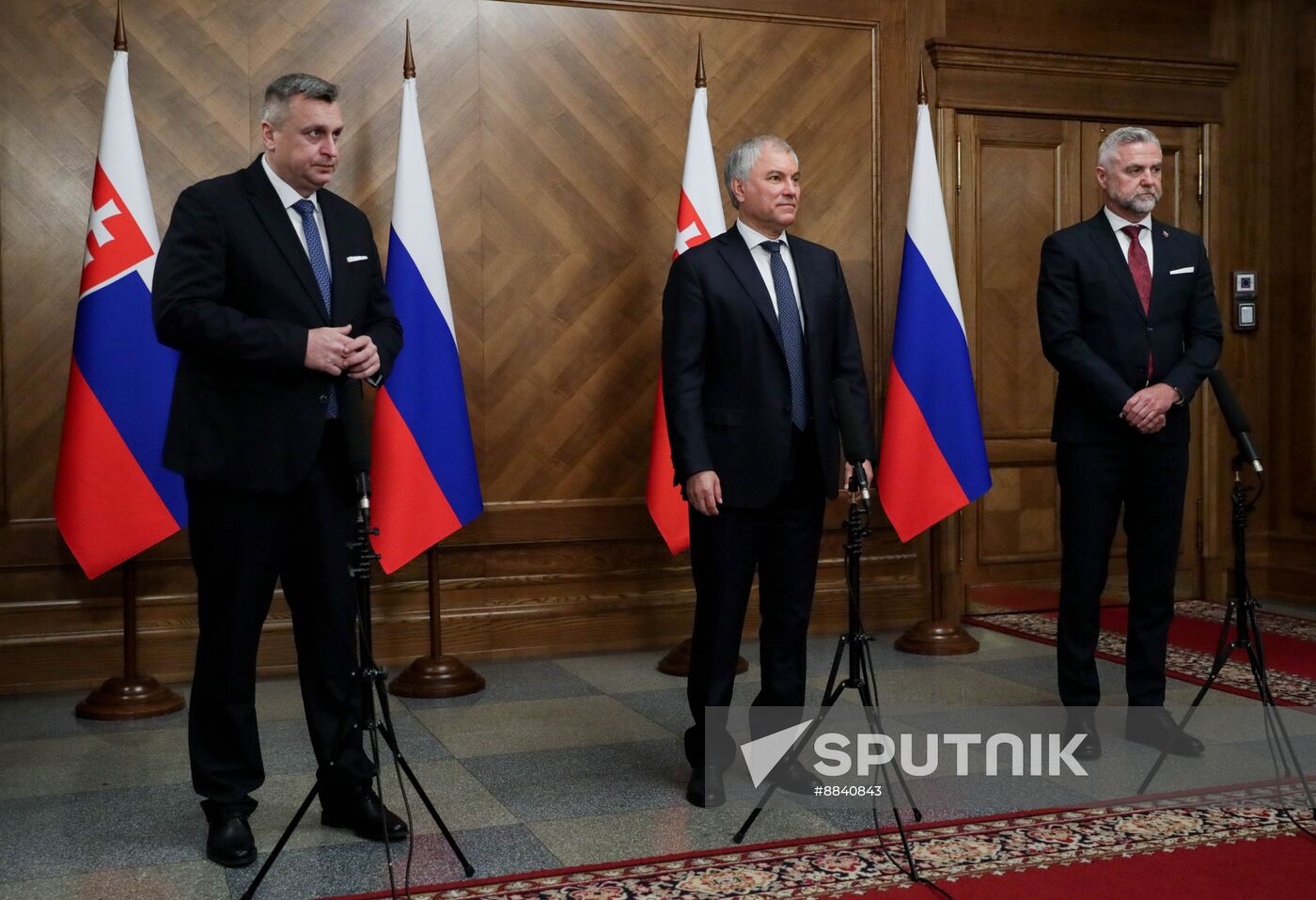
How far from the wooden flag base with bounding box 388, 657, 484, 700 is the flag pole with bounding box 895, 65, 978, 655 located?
1.69m

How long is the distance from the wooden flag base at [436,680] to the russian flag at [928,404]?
5.35 ft

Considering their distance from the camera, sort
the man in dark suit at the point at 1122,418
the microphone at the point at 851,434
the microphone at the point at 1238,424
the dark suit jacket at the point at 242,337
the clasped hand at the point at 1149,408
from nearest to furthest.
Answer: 1. the dark suit jacket at the point at 242,337
2. the microphone at the point at 851,434
3. the microphone at the point at 1238,424
4. the clasped hand at the point at 1149,408
5. the man in dark suit at the point at 1122,418

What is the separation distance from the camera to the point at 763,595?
131 inches

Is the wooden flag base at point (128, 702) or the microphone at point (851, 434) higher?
the microphone at point (851, 434)

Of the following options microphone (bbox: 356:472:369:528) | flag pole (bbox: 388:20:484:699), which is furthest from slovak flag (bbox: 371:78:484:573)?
microphone (bbox: 356:472:369:528)

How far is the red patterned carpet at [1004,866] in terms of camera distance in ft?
8.48

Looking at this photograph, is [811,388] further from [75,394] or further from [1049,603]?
[1049,603]

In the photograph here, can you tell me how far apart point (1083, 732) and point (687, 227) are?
7.18 ft

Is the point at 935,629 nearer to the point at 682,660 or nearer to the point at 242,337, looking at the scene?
the point at 682,660

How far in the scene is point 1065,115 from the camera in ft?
19.7

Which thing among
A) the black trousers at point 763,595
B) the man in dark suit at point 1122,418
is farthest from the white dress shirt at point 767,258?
the man in dark suit at point 1122,418

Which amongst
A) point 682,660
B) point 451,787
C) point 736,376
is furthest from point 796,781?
point 682,660

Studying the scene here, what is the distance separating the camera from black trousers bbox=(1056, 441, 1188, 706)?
12.1 ft

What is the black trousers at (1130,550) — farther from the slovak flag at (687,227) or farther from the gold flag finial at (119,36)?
the gold flag finial at (119,36)
